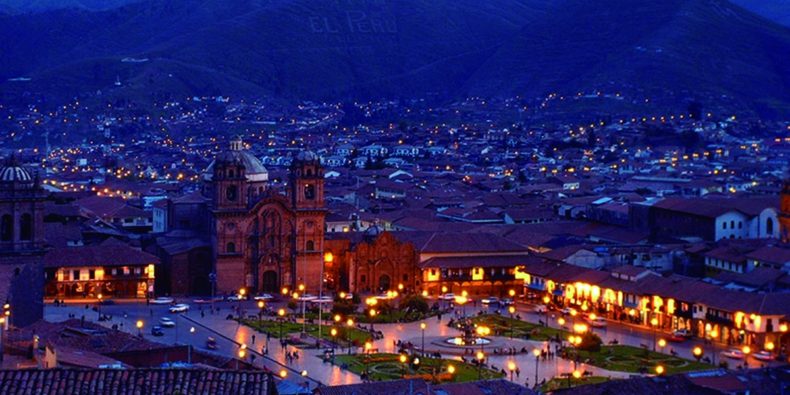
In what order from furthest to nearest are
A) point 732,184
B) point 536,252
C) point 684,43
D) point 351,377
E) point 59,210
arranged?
point 684,43 < point 732,184 < point 59,210 < point 536,252 < point 351,377

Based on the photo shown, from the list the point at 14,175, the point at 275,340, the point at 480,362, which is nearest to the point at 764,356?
the point at 480,362

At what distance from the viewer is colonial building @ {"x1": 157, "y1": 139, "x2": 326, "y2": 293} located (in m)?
60.3

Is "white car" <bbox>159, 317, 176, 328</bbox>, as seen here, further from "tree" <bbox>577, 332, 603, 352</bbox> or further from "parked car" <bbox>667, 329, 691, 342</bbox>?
"parked car" <bbox>667, 329, 691, 342</bbox>

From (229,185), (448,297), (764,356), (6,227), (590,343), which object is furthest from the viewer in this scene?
(229,185)

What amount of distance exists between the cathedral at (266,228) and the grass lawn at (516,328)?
997cm

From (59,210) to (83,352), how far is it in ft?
125

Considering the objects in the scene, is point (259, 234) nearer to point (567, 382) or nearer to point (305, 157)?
point (305, 157)

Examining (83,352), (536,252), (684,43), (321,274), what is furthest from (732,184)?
(684,43)

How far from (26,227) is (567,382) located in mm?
16111

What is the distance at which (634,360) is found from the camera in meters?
44.8

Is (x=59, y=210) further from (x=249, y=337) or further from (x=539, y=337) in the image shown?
(x=539, y=337)

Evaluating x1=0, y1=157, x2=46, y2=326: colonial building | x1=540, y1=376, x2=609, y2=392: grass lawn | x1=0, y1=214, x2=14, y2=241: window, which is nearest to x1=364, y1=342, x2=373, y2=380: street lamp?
x1=540, y1=376, x2=609, y2=392: grass lawn

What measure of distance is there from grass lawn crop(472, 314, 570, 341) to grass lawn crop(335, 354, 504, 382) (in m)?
5.86

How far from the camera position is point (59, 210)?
70.9m
